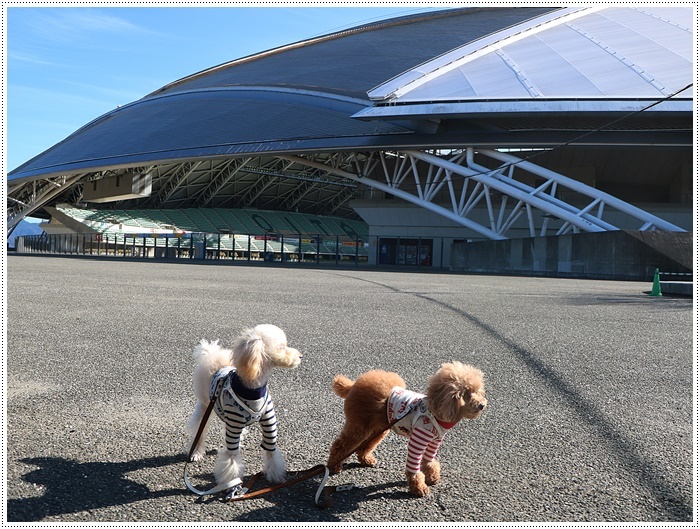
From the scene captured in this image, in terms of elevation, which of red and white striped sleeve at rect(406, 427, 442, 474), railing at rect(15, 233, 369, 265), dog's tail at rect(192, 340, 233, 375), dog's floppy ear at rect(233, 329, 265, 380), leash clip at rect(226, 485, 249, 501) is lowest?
leash clip at rect(226, 485, 249, 501)

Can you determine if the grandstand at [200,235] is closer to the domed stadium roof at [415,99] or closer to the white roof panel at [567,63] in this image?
the domed stadium roof at [415,99]

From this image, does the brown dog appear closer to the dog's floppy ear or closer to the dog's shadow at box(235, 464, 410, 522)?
the dog's shadow at box(235, 464, 410, 522)

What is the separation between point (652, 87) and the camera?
27828mm

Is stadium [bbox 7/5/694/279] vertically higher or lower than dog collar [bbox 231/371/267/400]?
higher

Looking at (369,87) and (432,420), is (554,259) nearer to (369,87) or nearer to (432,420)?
(369,87)

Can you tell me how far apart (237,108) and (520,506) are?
40729mm

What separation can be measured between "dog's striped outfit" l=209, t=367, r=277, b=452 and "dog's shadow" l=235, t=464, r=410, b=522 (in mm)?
234

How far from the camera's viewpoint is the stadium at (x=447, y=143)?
28031mm

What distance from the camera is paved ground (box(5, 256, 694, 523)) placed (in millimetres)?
2879

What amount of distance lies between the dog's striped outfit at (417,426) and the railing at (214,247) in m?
40.4

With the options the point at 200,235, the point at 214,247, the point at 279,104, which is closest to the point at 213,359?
the point at 279,104

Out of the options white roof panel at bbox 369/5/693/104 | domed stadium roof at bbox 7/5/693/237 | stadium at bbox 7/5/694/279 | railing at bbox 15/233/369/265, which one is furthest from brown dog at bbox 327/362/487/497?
railing at bbox 15/233/369/265

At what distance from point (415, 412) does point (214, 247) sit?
4888 centimetres

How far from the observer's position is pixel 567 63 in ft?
107
